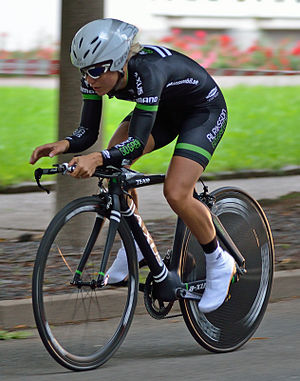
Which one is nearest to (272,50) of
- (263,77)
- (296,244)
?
(263,77)

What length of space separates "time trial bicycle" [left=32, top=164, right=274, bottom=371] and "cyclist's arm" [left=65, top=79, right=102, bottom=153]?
231 millimetres

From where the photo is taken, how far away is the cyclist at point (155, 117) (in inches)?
197

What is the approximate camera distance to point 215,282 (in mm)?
5645

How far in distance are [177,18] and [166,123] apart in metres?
20.5

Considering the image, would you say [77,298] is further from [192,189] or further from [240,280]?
[240,280]

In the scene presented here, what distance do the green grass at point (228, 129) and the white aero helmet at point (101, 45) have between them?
4838 mm

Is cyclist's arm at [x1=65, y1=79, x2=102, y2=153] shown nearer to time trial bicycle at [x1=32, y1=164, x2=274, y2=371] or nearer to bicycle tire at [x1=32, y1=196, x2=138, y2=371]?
time trial bicycle at [x1=32, y1=164, x2=274, y2=371]

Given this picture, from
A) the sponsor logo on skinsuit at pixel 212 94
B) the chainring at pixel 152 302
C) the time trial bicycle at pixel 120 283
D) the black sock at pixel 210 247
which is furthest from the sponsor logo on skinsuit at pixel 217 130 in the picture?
the chainring at pixel 152 302

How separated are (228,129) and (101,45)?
9.69m

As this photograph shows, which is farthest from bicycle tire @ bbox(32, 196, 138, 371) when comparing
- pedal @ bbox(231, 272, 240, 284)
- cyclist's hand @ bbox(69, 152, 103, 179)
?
pedal @ bbox(231, 272, 240, 284)

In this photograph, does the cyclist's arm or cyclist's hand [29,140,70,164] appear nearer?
cyclist's hand [29,140,70,164]

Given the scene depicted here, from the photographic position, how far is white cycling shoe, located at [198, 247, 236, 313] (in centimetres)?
563

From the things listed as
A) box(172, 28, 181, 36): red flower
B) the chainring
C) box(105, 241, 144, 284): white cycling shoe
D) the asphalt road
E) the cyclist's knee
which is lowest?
box(172, 28, 181, 36): red flower

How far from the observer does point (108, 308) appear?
207 inches
